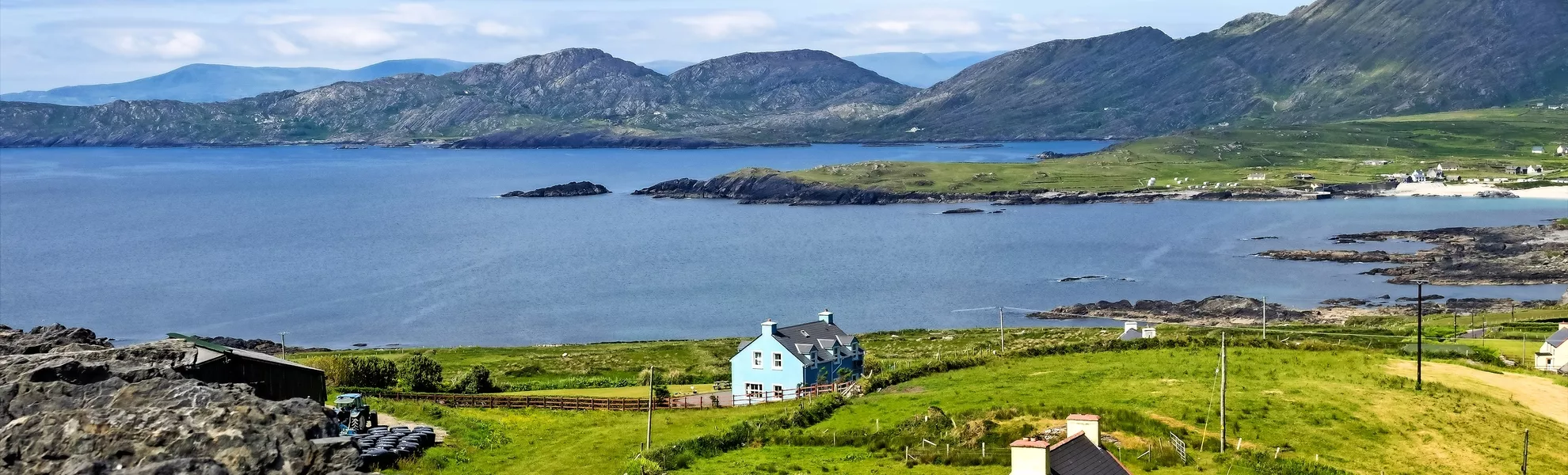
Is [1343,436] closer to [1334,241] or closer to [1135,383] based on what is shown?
[1135,383]

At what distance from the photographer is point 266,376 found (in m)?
40.7

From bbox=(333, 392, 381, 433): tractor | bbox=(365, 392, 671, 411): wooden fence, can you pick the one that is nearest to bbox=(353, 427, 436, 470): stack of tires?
bbox=(333, 392, 381, 433): tractor

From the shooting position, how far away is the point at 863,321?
117m

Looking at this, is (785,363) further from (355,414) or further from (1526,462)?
(1526,462)

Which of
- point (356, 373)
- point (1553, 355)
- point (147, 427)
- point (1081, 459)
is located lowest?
point (1553, 355)

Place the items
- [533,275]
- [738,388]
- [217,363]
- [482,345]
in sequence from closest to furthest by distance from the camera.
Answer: [217,363] < [738,388] < [482,345] < [533,275]

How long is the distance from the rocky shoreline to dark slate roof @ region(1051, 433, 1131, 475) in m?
108

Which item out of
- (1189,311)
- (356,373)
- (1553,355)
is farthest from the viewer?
(1189,311)

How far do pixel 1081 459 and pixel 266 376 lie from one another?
24.1 meters

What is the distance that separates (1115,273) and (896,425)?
104897 millimetres

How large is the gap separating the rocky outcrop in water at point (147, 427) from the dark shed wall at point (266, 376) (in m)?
4.23

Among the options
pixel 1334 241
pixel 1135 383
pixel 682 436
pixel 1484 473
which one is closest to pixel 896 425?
pixel 682 436

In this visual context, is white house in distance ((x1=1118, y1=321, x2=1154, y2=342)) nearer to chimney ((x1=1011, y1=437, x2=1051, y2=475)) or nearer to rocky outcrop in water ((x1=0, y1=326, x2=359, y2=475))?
chimney ((x1=1011, y1=437, x2=1051, y2=475))

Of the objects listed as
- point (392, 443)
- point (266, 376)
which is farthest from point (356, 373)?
point (392, 443)
